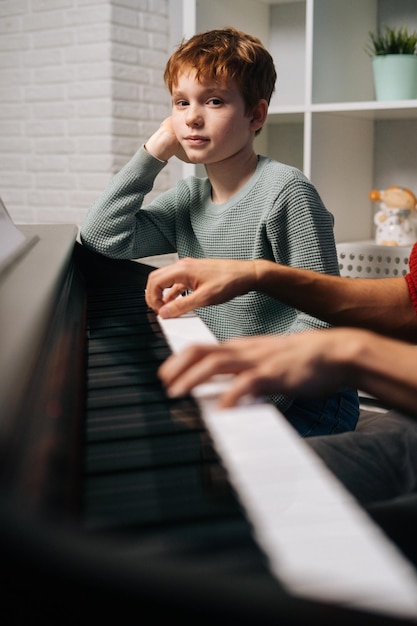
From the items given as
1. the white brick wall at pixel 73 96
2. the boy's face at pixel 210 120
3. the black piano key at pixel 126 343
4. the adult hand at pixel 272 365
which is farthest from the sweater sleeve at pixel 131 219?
the white brick wall at pixel 73 96

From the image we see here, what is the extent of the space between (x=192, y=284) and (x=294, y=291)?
0.65 ft

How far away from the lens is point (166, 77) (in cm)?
148

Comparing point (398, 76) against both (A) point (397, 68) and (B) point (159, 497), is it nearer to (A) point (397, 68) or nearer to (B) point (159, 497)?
(A) point (397, 68)

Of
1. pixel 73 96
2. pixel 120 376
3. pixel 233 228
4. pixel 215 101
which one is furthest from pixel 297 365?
pixel 73 96

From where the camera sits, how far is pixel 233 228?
1.38m

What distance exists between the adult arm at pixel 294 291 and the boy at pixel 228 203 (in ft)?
0.35

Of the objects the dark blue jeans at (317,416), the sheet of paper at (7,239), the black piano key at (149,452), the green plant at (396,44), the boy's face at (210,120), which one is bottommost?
the dark blue jeans at (317,416)

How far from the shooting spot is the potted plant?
2.25 meters

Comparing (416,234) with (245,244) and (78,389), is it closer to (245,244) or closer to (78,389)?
(245,244)

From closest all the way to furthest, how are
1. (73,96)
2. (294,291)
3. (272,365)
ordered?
(272,365) < (294,291) < (73,96)

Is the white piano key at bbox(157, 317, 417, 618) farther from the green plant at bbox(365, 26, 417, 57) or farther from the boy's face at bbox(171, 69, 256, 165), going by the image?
the green plant at bbox(365, 26, 417, 57)

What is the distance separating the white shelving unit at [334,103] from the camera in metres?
→ 2.33

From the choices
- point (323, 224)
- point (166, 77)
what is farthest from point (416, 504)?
point (166, 77)

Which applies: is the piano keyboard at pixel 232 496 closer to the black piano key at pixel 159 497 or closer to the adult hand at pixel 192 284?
the black piano key at pixel 159 497
